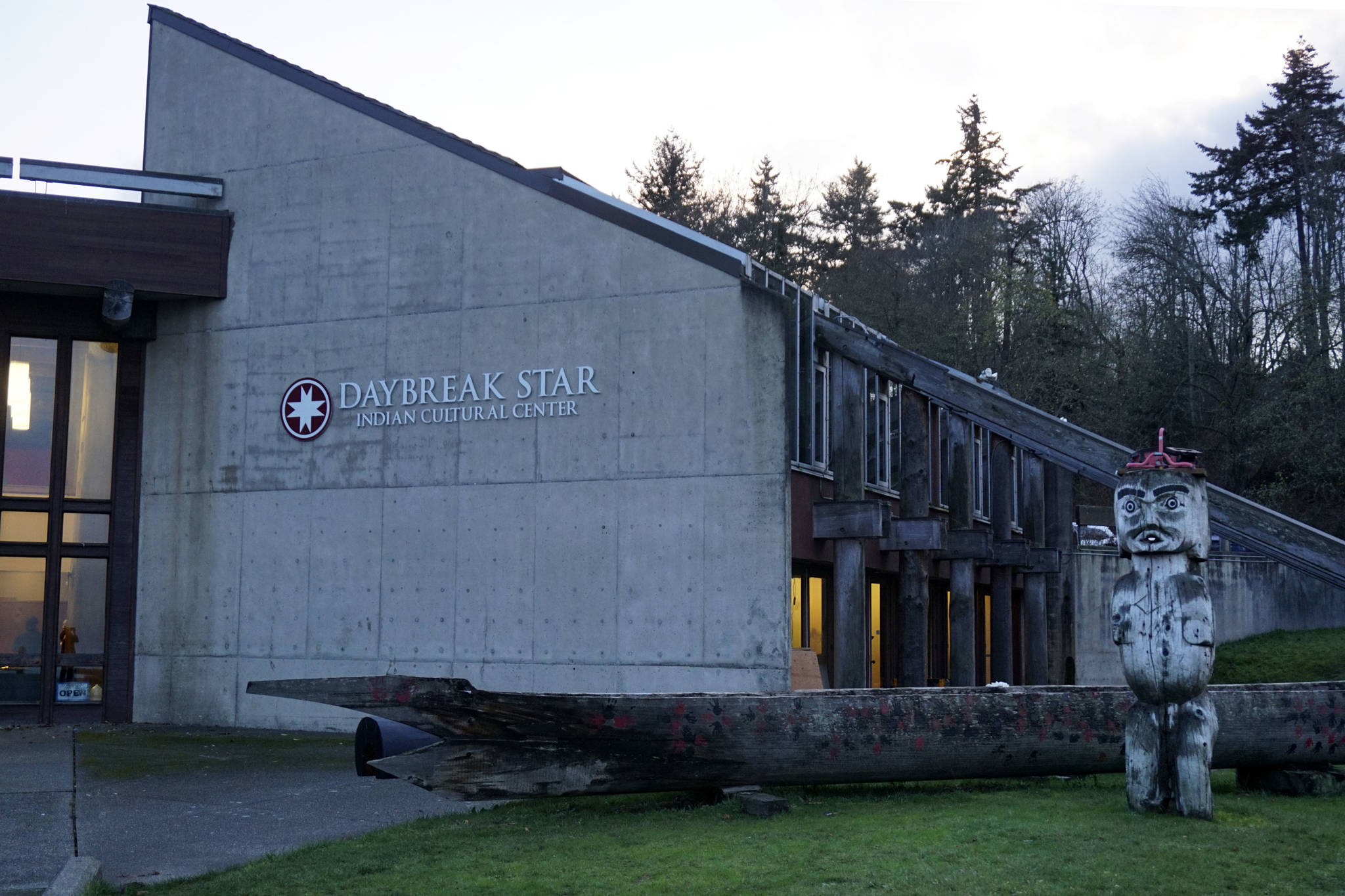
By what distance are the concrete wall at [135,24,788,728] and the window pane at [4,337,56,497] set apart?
1.40 metres

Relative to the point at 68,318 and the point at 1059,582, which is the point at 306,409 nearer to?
the point at 68,318

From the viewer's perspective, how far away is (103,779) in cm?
1223

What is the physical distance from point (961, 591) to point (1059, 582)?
6742 millimetres

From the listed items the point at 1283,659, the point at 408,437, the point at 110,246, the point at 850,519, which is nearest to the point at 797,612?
the point at 850,519

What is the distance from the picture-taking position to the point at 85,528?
58.5ft

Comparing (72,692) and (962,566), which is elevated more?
(962,566)

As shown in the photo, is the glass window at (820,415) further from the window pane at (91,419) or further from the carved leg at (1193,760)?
the window pane at (91,419)

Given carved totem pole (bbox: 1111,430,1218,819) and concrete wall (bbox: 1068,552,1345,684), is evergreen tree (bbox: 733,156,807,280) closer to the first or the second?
concrete wall (bbox: 1068,552,1345,684)

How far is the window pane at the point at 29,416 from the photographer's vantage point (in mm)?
17672

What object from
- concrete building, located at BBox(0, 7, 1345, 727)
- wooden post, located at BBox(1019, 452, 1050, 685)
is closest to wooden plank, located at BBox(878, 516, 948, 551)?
concrete building, located at BBox(0, 7, 1345, 727)

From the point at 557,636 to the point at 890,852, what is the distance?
799 centimetres

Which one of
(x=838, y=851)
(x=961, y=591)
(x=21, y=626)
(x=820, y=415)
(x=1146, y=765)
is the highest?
(x=820, y=415)

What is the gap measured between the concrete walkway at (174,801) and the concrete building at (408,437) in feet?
5.80

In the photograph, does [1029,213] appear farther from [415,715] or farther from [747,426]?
[415,715]
